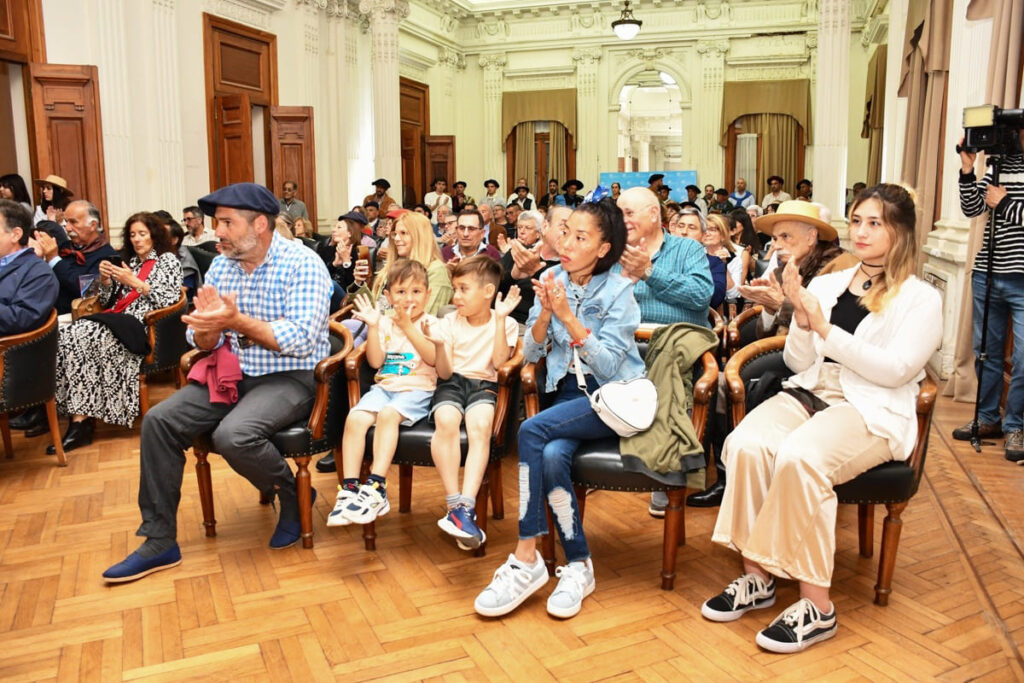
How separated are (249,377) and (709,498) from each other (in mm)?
2009

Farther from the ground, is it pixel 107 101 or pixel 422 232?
pixel 107 101

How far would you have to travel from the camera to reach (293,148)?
10344mm

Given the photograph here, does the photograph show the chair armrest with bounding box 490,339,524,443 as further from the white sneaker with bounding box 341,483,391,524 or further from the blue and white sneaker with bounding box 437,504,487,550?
the white sneaker with bounding box 341,483,391,524

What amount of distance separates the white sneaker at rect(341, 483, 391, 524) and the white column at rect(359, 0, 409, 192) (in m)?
9.46

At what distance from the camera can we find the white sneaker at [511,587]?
258 centimetres

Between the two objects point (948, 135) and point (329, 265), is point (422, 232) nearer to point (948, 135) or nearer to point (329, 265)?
point (329, 265)

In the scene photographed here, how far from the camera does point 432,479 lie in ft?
13.0

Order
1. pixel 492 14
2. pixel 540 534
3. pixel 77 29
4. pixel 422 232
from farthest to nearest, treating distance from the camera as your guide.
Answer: pixel 492 14 → pixel 77 29 → pixel 422 232 → pixel 540 534

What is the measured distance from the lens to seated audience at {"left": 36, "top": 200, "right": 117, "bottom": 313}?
492 centimetres

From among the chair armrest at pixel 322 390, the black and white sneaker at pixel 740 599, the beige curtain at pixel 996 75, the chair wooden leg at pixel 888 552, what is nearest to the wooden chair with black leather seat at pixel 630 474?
the black and white sneaker at pixel 740 599

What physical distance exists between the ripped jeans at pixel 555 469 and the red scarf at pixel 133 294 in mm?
3072

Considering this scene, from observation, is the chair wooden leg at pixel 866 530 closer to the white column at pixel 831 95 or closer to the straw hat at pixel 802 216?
the straw hat at pixel 802 216

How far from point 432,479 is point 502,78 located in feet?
45.0

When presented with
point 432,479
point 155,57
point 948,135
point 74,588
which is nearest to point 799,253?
point 432,479
